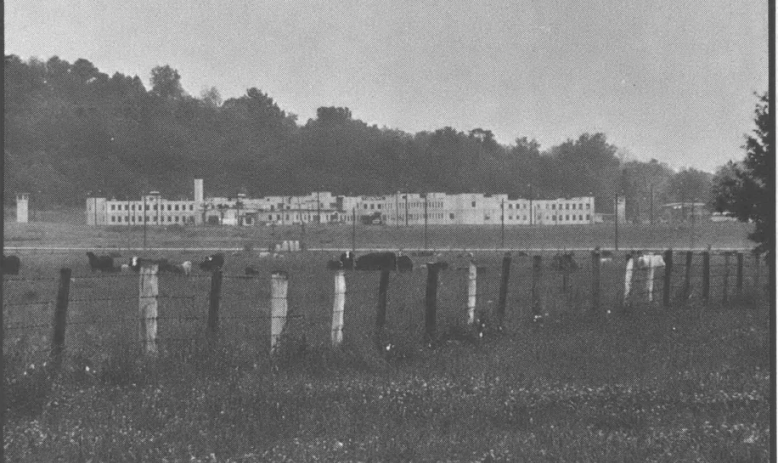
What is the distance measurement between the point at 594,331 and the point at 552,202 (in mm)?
28127

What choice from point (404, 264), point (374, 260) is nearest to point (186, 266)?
point (404, 264)

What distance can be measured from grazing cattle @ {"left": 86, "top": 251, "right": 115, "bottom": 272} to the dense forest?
214 centimetres

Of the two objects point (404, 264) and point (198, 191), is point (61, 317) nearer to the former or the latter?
point (198, 191)

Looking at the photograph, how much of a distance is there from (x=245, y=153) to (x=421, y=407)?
2885cm

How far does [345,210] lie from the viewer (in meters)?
46.2

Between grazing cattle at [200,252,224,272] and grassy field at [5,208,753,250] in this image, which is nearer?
grassy field at [5,208,753,250]

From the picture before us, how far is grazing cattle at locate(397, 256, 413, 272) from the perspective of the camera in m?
38.6

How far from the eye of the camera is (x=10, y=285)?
24.1m

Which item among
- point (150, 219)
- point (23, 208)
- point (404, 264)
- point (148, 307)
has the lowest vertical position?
point (404, 264)

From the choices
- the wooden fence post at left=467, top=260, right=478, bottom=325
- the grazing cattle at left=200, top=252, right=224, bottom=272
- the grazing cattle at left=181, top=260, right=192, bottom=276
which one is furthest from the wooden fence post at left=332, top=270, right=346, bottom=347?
the grazing cattle at left=200, top=252, right=224, bottom=272

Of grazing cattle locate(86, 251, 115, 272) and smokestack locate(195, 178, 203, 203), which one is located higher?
smokestack locate(195, 178, 203, 203)

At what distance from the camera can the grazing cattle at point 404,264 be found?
38.6m

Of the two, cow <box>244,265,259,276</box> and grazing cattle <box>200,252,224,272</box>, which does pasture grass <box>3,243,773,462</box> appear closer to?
cow <box>244,265,259,276</box>

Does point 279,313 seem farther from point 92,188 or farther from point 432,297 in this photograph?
point 92,188
